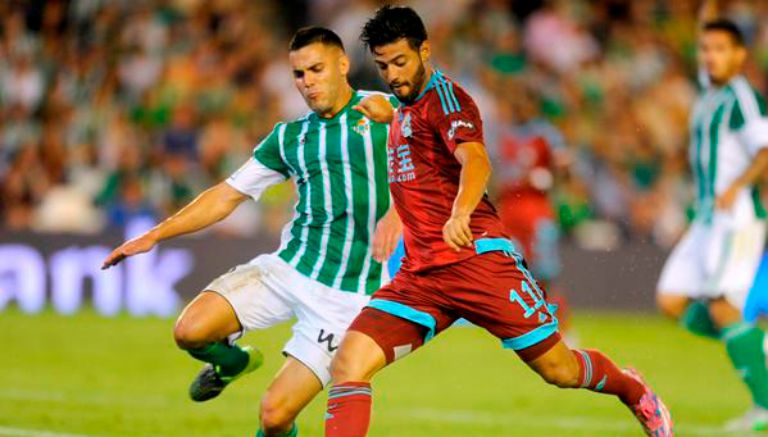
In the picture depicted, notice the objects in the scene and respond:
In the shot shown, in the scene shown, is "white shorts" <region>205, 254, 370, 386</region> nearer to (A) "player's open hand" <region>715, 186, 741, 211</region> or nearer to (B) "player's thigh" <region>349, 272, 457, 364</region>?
(B) "player's thigh" <region>349, 272, 457, 364</region>

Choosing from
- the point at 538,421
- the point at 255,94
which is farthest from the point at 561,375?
the point at 255,94

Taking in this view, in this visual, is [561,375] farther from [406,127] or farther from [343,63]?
[343,63]

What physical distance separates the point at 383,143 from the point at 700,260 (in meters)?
3.19

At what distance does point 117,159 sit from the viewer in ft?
57.8

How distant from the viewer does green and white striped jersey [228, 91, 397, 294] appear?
7660 millimetres

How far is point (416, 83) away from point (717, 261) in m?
3.77

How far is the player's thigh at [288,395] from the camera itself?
23.7 feet

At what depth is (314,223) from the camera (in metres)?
7.74

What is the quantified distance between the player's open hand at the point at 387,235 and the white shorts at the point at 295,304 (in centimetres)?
28

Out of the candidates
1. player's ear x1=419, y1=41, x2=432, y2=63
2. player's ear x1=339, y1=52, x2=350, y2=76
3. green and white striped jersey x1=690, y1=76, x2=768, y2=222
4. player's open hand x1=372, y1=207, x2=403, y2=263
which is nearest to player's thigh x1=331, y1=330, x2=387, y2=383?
player's open hand x1=372, y1=207, x2=403, y2=263

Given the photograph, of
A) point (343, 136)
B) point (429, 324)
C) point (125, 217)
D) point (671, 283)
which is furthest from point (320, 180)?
point (125, 217)

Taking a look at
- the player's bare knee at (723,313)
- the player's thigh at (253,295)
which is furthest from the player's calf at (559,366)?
the player's bare knee at (723,313)

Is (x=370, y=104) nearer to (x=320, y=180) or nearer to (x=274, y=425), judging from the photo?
(x=320, y=180)

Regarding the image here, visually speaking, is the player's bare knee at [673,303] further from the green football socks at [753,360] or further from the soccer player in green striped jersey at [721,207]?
the green football socks at [753,360]
